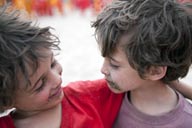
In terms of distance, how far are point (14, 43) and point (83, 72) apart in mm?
1479

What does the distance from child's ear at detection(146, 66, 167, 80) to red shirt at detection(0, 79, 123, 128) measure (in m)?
0.12

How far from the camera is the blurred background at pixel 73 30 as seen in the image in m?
2.24

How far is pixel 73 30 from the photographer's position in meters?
2.89

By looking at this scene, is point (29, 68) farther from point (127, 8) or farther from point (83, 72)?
point (83, 72)

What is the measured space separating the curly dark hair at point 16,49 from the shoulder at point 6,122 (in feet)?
0.12

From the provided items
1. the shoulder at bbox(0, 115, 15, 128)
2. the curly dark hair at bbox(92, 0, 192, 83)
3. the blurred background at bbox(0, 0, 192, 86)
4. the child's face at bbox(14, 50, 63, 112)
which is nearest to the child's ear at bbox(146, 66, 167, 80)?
the curly dark hair at bbox(92, 0, 192, 83)

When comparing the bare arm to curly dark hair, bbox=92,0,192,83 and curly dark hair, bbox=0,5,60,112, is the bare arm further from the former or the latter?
curly dark hair, bbox=0,5,60,112

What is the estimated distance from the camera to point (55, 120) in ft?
2.89

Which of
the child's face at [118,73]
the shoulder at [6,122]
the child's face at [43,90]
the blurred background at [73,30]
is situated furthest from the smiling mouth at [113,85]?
the blurred background at [73,30]

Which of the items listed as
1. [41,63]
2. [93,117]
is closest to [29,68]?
[41,63]

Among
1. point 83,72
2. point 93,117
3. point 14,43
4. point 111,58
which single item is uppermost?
point 14,43

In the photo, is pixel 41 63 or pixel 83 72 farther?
pixel 83 72

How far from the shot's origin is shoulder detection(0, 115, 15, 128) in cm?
82

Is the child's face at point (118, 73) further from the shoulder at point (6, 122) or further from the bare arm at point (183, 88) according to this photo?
the shoulder at point (6, 122)
